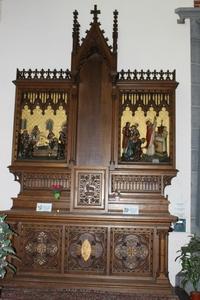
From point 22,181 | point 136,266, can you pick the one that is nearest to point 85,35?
point 22,181

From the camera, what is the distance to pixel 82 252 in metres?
4.73

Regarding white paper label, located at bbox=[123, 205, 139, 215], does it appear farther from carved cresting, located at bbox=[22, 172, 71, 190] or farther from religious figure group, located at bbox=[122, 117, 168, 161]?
carved cresting, located at bbox=[22, 172, 71, 190]

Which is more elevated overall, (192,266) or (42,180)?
(42,180)

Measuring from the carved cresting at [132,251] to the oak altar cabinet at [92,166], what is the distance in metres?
0.01

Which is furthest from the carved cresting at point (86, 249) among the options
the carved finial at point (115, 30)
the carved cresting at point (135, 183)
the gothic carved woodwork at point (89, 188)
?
the carved finial at point (115, 30)

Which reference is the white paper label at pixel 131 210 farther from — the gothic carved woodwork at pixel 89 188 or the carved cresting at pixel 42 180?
the carved cresting at pixel 42 180

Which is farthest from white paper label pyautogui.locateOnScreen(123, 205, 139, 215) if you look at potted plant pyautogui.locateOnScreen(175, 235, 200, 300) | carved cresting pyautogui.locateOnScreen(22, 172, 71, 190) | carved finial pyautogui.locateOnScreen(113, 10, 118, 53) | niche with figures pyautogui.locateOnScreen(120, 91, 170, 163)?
carved finial pyautogui.locateOnScreen(113, 10, 118, 53)

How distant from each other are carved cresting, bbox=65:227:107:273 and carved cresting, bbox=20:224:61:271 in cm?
15

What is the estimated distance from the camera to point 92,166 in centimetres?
500

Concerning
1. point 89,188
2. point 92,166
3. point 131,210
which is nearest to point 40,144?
point 92,166

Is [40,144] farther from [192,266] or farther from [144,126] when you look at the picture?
[192,266]

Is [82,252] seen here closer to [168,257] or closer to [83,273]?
[83,273]

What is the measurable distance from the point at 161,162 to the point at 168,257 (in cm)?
119

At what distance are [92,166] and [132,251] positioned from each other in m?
1.12
